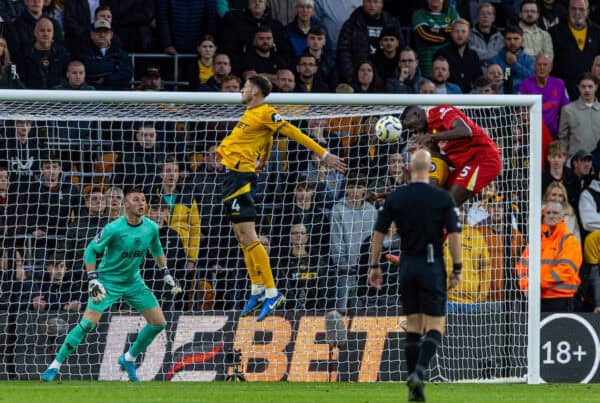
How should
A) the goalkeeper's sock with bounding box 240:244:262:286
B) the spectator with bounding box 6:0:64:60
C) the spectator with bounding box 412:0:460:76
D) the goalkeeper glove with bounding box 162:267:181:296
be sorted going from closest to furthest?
the goalkeeper's sock with bounding box 240:244:262:286
the goalkeeper glove with bounding box 162:267:181:296
the spectator with bounding box 6:0:64:60
the spectator with bounding box 412:0:460:76

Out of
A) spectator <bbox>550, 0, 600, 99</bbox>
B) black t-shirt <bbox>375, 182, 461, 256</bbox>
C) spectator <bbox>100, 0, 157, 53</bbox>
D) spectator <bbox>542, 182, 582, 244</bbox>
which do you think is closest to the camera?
black t-shirt <bbox>375, 182, 461, 256</bbox>

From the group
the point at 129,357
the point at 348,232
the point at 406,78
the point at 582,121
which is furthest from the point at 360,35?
the point at 129,357

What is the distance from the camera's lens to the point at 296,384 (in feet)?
47.3

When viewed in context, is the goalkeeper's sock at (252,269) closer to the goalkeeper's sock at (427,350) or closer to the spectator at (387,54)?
the goalkeeper's sock at (427,350)

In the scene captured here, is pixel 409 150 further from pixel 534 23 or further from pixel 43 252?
pixel 534 23

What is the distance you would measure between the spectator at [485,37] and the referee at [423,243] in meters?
Result: 8.60

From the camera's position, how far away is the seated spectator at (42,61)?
16812 millimetres

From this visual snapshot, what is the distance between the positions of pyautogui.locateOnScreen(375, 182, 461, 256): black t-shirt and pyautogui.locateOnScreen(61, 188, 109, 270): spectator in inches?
219

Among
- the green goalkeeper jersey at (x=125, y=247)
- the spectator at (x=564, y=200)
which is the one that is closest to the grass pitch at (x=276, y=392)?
the green goalkeeper jersey at (x=125, y=247)

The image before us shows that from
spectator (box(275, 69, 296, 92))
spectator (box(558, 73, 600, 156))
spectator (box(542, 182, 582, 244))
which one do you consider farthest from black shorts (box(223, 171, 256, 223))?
spectator (box(558, 73, 600, 156))

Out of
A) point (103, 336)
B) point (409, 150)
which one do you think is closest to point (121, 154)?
point (103, 336)

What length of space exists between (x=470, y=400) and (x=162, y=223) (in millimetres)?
5693

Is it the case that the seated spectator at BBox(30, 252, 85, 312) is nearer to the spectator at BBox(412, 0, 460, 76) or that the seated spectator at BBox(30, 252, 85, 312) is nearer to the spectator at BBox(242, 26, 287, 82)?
the spectator at BBox(242, 26, 287, 82)

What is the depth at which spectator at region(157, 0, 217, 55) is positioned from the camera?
18484 millimetres
